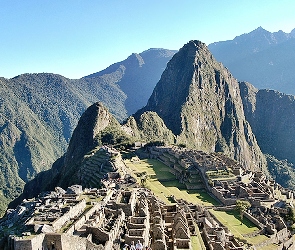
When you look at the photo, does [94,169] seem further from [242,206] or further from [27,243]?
[27,243]

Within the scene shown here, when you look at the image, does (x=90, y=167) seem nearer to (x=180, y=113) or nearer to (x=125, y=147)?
(x=125, y=147)

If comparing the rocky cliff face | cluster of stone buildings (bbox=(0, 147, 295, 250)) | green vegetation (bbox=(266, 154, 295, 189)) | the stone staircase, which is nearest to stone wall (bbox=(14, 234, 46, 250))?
cluster of stone buildings (bbox=(0, 147, 295, 250))

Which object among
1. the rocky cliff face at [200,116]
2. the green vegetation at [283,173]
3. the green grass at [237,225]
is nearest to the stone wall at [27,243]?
the green grass at [237,225]

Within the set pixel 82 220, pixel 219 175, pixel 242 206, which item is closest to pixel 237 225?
pixel 242 206

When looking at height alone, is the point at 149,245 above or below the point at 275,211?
above

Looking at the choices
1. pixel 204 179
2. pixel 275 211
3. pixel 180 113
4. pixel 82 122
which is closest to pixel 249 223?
pixel 275 211

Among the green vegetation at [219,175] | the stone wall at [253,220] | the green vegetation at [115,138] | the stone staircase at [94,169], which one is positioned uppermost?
the green vegetation at [115,138]

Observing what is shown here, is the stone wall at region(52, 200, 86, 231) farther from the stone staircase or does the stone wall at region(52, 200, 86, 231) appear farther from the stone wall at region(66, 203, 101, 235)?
the stone staircase

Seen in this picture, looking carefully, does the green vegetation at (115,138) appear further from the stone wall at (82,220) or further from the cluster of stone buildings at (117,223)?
the stone wall at (82,220)
